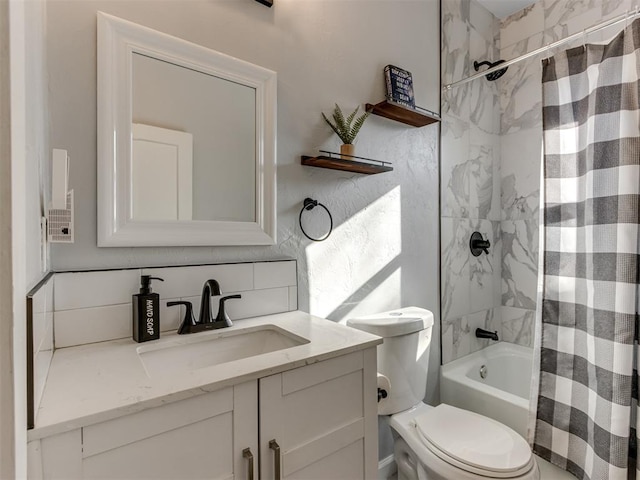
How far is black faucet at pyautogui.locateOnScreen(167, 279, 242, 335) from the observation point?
1.13m

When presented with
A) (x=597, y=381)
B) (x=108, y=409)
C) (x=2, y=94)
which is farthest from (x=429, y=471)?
(x=2, y=94)

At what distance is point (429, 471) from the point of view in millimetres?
1323

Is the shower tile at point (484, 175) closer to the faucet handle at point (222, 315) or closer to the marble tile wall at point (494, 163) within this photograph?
the marble tile wall at point (494, 163)

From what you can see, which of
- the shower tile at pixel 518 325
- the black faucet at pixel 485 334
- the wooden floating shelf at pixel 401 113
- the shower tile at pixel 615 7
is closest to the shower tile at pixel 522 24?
the shower tile at pixel 615 7

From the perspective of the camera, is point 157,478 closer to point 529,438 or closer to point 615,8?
point 529,438

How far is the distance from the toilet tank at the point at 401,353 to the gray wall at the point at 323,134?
0.18m

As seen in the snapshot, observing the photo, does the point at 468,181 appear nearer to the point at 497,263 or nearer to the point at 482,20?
the point at 497,263

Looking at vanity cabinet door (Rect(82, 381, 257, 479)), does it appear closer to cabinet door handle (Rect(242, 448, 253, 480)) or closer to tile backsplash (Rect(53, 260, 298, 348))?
cabinet door handle (Rect(242, 448, 253, 480))

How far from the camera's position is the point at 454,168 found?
2148 millimetres

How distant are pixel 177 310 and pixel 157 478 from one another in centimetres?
54

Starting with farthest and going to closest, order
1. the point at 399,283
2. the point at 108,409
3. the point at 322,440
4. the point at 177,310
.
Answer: the point at 399,283, the point at 177,310, the point at 322,440, the point at 108,409

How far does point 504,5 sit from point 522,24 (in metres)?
0.18

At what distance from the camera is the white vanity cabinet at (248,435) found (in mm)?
657

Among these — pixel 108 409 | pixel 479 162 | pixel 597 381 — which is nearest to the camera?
pixel 108 409
